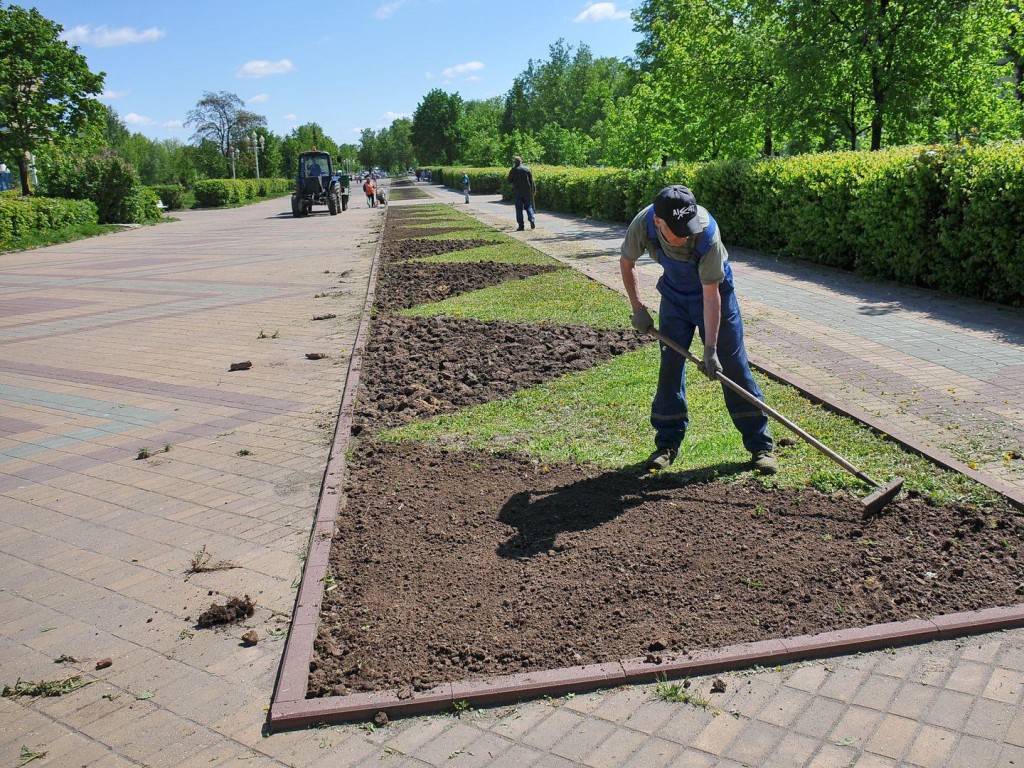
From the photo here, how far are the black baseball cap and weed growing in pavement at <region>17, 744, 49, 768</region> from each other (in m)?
3.48

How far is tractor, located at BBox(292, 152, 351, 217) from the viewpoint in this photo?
37250 millimetres

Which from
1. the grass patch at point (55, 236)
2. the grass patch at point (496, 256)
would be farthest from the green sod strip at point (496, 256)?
the grass patch at point (55, 236)

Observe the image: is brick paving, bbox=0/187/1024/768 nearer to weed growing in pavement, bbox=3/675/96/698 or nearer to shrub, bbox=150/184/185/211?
weed growing in pavement, bbox=3/675/96/698

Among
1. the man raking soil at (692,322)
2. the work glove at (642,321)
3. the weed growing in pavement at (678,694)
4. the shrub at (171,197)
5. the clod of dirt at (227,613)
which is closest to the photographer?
the weed growing in pavement at (678,694)

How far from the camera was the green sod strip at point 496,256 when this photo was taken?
1551cm

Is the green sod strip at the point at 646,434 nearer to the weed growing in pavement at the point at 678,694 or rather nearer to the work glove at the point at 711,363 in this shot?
the work glove at the point at 711,363

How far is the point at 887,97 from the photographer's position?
15164 mm

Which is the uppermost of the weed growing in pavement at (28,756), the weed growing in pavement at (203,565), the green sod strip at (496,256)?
the green sod strip at (496,256)

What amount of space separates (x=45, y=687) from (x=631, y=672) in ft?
7.40

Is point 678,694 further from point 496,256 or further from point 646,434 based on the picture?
point 496,256

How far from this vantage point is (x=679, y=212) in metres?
4.25

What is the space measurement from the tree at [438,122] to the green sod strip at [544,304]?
84838mm

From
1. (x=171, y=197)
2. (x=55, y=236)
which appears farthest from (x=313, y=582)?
(x=171, y=197)

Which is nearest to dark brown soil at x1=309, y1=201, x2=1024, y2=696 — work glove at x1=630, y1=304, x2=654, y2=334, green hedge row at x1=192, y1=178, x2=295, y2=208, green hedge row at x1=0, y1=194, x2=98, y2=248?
work glove at x1=630, y1=304, x2=654, y2=334
